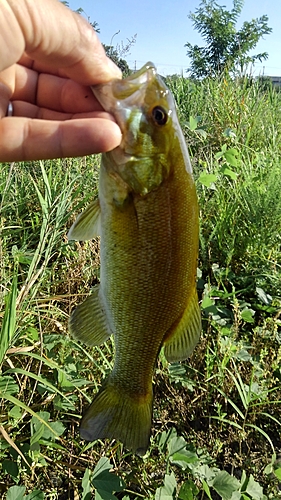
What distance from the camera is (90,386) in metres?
2.12

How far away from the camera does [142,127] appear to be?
1214 mm

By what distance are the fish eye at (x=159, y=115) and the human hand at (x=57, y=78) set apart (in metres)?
0.12

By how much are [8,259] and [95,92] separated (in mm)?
1504

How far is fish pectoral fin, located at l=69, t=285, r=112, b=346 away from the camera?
1405 millimetres

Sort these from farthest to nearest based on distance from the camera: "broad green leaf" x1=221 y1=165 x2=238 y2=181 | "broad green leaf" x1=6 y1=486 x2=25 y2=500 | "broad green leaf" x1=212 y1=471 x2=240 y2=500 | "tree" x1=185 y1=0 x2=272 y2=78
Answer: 1. "tree" x1=185 y1=0 x2=272 y2=78
2. "broad green leaf" x1=221 y1=165 x2=238 y2=181
3. "broad green leaf" x1=212 y1=471 x2=240 y2=500
4. "broad green leaf" x1=6 y1=486 x2=25 y2=500

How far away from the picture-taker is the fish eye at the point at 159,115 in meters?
1.21

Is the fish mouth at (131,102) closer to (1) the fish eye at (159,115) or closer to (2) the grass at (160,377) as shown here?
(1) the fish eye at (159,115)

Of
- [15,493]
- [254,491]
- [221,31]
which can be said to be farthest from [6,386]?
[221,31]

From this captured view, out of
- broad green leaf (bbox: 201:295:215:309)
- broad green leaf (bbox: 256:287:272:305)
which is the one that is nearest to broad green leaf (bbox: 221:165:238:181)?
broad green leaf (bbox: 256:287:272:305)

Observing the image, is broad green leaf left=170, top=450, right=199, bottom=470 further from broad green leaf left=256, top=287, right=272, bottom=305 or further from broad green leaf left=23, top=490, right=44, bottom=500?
broad green leaf left=256, top=287, right=272, bottom=305

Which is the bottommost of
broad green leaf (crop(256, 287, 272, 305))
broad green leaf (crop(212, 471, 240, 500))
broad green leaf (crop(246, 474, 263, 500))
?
broad green leaf (crop(246, 474, 263, 500))

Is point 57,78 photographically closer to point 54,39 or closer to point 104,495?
point 54,39

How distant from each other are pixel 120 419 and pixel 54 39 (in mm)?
1113

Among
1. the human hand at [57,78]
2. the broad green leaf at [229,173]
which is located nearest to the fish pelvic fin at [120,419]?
the human hand at [57,78]
